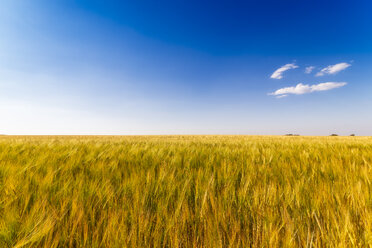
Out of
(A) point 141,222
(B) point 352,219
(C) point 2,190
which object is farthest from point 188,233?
(C) point 2,190

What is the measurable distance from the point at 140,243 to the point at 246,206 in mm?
556

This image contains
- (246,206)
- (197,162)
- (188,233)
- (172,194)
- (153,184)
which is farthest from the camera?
(197,162)

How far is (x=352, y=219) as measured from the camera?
77 centimetres

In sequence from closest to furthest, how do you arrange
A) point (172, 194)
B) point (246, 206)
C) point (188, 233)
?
point (188, 233) < point (246, 206) < point (172, 194)

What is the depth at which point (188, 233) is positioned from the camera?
71 cm

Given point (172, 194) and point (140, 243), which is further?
point (172, 194)

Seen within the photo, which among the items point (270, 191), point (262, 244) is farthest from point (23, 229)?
point (270, 191)

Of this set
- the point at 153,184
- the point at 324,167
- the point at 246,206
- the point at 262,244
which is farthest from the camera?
the point at 324,167

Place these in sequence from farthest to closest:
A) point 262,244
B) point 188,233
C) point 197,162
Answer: point 197,162
point 188,233
point 262,244

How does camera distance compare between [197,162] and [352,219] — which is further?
[197,162]

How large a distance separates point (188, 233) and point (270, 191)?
536 millimetres

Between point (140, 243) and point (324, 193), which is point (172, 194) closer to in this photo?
point (140, 243)

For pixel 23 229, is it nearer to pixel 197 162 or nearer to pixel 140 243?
pixel 140 243

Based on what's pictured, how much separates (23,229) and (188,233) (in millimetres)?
647
